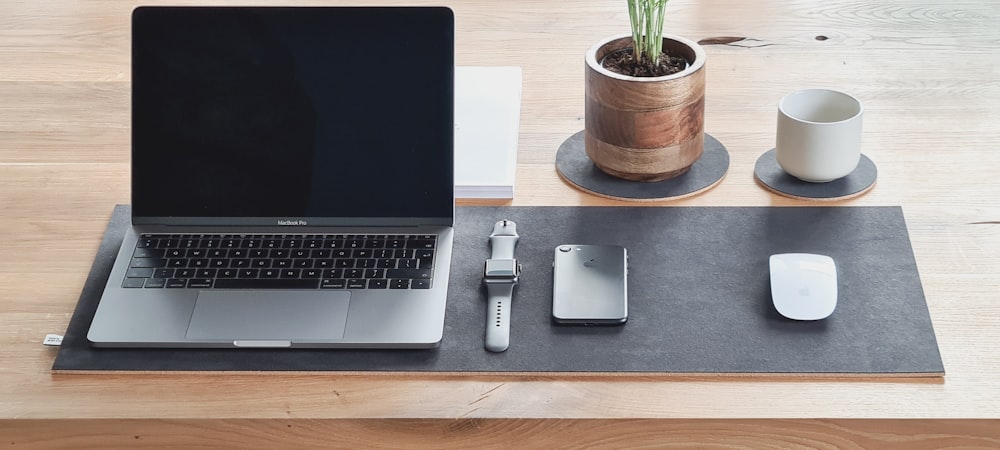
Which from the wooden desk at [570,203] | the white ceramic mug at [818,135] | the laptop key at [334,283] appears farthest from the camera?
the white ceramic mug at [818,135]

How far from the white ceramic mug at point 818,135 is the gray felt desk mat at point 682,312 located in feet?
0.16

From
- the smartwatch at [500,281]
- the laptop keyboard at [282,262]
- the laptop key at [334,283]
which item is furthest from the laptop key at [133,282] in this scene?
the smartwatch at [500,281]

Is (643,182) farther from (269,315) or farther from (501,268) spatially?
(269,315)

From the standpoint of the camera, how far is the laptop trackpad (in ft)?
3.14

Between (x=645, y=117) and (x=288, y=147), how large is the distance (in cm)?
38

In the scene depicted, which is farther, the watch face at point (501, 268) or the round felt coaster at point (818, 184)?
the round felt coaster at point (818, 184)

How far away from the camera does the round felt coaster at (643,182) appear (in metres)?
1.17

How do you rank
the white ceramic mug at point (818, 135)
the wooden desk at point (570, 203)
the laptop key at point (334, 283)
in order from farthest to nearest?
the white ceramic mug at point (818, 135), the laptop key at point (334, 283), the wooden desk at point (570, 203)

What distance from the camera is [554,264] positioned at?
3.40ft

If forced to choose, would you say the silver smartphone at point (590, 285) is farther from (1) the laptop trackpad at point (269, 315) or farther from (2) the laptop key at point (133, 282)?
(2) the laptop key at point (133, 282)

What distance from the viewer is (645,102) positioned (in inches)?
43.8

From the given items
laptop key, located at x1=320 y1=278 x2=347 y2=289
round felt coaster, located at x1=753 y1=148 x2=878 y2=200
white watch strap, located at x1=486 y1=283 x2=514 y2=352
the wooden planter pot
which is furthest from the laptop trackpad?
round felt coaster, located at x1=753 y1=148 x2=878 y2=200

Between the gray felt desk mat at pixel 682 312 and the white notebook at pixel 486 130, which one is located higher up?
the white notebook at pixel 486 130

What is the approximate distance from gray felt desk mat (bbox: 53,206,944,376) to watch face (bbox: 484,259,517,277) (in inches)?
0.8
